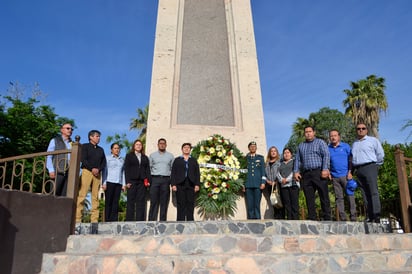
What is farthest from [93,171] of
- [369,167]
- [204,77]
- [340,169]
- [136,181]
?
[369,167]

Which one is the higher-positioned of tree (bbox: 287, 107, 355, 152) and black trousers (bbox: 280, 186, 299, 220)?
tree (bbox: 287, 107, 355, 152)

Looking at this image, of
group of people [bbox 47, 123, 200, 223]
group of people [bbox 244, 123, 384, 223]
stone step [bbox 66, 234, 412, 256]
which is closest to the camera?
stone step [bbox 66, 234, 412, 256]

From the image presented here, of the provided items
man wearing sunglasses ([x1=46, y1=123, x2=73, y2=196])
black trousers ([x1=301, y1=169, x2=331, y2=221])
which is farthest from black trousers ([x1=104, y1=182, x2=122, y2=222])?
black trousers ([x1=301, y1=169, x2=331, y2=221])

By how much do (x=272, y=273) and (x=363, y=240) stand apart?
4.74 ft

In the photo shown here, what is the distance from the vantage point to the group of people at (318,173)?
5496 millimetres

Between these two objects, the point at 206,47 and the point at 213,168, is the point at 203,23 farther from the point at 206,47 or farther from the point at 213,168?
the point at 213,168

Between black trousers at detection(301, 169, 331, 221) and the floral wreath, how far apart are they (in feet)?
5.41

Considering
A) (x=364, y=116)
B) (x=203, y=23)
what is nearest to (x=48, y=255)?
(x=203, y=23)

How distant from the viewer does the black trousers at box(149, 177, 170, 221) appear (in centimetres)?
669

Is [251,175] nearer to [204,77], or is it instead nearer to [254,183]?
[254,183]

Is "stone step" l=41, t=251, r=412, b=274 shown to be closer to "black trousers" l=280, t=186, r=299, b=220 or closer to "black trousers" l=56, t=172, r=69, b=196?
"black trousers" l=56, t=172, r=69, b=196

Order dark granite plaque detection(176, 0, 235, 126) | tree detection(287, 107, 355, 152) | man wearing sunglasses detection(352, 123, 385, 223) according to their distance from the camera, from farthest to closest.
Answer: tree detection(287, 107, 355, 152) → dark granite plaque detection(176, 0, 235, 126) → man wearing sunglasses detection(352, 123, 385, 223)

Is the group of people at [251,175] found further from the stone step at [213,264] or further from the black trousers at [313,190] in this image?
the stone step at [213,264]

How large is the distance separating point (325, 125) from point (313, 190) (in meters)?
24.6
